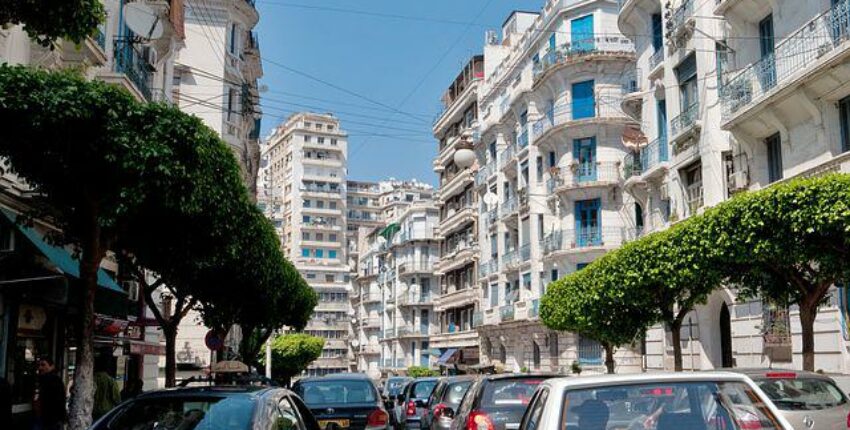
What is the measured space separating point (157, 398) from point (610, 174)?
35.6 metres

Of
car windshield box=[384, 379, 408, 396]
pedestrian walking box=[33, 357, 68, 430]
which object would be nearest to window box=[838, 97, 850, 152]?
pedestrian walking box=[33, 357, 68, 430]

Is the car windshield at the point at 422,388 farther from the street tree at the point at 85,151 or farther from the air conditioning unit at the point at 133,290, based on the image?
the street tree at the point at 85,151

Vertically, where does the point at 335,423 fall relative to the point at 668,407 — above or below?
below

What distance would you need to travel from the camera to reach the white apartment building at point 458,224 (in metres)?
61.8

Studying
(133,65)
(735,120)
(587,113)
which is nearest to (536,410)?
(735,120)

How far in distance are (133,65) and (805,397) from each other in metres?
21.2

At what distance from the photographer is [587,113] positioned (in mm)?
42406

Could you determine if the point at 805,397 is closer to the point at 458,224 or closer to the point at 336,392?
the point at 336,392

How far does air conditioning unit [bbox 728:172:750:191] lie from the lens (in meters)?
25.9

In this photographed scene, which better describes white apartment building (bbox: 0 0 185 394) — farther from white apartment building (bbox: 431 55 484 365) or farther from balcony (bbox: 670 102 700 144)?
white apartment building (bbox: 431 55 484 365)

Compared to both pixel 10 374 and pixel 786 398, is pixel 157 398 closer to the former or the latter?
pixel 786 398

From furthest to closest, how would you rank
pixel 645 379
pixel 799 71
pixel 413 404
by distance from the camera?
pixel 799 71 < pixel 413 404 < pixel 645 379

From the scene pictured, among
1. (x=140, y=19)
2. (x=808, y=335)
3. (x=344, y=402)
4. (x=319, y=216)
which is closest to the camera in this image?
(x=344, y=402)

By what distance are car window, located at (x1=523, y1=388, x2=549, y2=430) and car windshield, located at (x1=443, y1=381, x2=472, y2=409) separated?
9041mm
